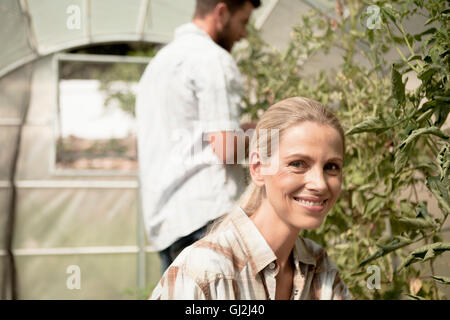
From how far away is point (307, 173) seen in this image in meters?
0.98

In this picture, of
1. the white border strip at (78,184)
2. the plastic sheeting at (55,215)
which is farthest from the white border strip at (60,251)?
the white border strip at (78,184)

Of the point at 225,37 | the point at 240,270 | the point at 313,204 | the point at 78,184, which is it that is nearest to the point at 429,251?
the point at 313,204

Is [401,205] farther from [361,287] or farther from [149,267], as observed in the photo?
Result: [149,267]

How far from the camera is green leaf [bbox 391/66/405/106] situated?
1.07 meters

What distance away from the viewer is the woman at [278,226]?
0.96m

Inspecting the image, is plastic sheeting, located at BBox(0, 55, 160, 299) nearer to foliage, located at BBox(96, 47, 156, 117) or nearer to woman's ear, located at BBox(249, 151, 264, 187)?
foliage, located at BBox(96, 47, 156, 117)

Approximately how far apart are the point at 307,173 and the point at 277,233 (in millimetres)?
131

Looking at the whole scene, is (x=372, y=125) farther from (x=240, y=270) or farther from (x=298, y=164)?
(x=240, y=270)

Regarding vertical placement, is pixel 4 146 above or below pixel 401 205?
above

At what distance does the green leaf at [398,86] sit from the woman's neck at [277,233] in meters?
0.31

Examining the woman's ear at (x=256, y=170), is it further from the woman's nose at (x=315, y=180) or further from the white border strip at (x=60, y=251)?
the white border strip at (x=60, y=251)
